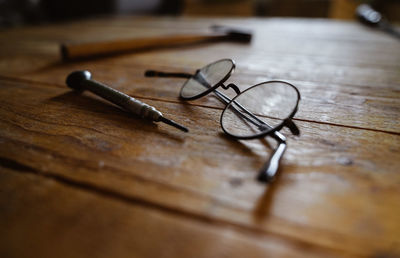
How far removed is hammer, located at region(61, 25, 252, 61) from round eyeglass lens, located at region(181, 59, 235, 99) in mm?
587

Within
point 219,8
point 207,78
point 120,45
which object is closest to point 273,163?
point 207,78

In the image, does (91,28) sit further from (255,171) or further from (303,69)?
(255,171)

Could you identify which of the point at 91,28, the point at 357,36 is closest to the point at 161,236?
the point at 357,36

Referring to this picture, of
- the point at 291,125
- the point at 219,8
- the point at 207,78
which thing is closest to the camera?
the point at 291,125

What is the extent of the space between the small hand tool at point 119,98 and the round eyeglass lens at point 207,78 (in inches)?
5.9

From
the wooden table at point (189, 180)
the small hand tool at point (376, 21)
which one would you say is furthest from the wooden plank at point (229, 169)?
the small hand tool at point (376, 21)

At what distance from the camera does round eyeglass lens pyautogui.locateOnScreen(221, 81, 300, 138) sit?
0.52 meters

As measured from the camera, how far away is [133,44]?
1246mm

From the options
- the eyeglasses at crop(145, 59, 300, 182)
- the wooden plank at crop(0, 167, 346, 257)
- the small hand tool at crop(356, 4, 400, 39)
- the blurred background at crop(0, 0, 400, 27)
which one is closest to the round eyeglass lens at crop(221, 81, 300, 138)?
the eyeglasses at crop(145, 59, 300, 182)

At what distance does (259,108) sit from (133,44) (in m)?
0.84

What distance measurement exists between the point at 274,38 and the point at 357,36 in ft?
1.48

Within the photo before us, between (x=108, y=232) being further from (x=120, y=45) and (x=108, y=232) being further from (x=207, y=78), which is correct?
(x=120, y=45)

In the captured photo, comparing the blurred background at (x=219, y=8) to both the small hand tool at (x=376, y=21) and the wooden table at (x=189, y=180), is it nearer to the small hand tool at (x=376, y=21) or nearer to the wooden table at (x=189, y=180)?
the small hand tool at (x=376, y=21)

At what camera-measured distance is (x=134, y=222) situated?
1.09 ft
